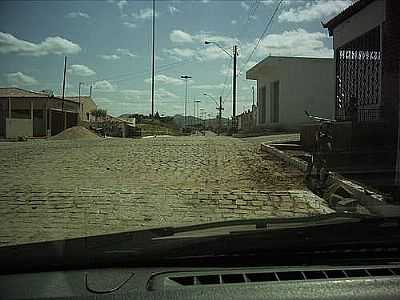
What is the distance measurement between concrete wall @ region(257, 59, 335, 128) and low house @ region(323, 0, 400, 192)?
5712 millimetres

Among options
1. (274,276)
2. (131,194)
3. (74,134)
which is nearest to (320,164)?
(131,194)

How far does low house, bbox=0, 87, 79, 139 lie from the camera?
2496 cm

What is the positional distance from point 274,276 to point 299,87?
2731 centimetres

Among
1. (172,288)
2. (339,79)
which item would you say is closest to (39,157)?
(339,79)

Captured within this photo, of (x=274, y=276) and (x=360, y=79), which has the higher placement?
(x=360, y=79)

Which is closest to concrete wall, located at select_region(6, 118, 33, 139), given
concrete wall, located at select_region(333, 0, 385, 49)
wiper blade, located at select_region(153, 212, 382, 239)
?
concrete wall, located at select_region(333, 0, 385, 49)

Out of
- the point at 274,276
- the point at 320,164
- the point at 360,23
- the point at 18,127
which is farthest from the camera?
the point at 18,127

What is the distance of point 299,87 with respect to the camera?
2992cm

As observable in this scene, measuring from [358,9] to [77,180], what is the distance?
32.2 ft

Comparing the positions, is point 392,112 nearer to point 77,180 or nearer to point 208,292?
point 77,180

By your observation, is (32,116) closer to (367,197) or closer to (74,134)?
(74,134)

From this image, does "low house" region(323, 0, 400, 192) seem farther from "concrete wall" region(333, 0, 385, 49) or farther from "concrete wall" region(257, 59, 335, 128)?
"concrete wall" region(257, 59, 335, 128)

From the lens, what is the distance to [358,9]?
52.7 feet

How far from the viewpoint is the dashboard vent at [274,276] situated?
10.8ft
